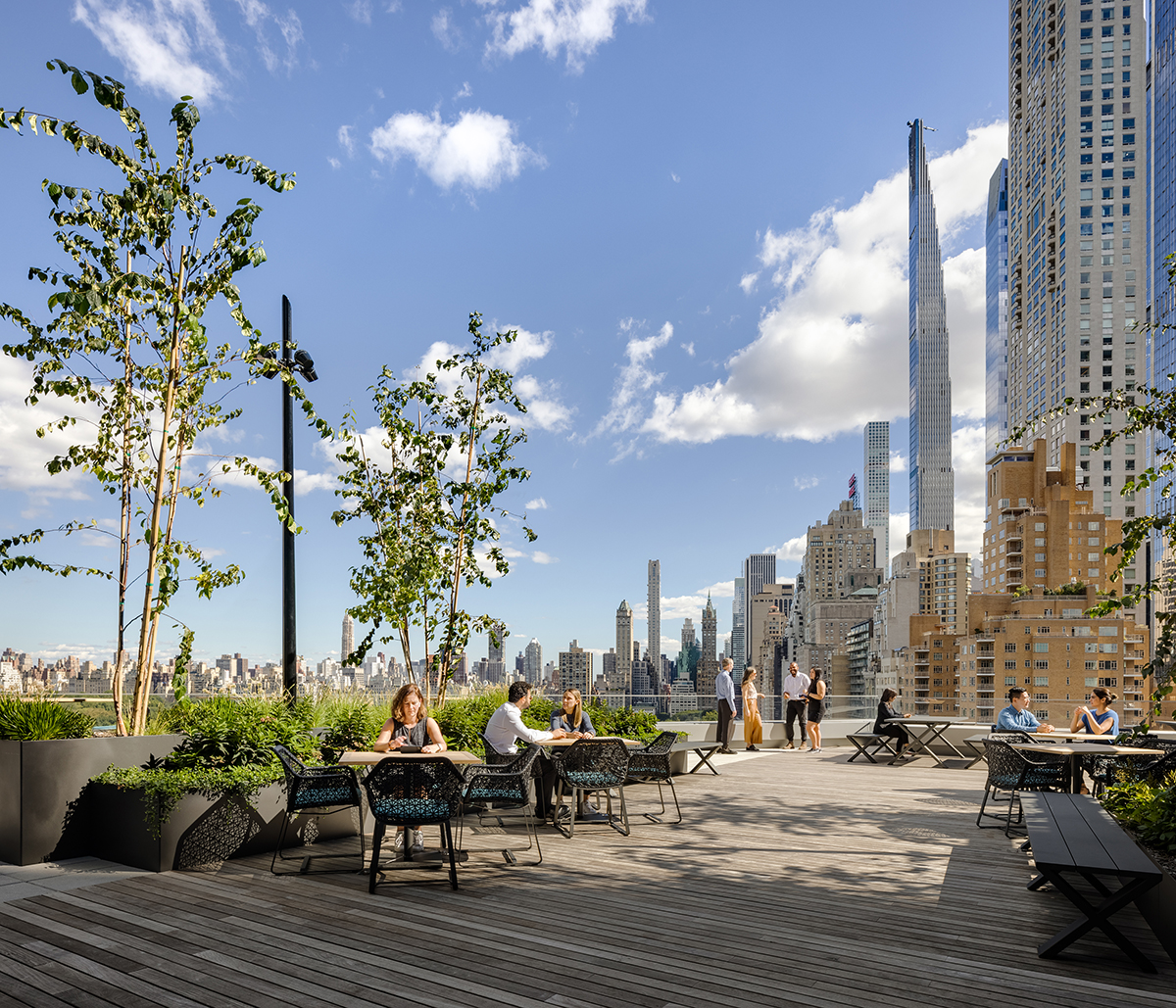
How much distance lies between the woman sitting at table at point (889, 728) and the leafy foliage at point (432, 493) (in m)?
6.30

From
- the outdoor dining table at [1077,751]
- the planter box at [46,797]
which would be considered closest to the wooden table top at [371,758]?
the planter box at [46,797]

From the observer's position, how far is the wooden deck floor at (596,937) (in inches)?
133

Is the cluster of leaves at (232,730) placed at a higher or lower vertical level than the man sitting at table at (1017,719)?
higher

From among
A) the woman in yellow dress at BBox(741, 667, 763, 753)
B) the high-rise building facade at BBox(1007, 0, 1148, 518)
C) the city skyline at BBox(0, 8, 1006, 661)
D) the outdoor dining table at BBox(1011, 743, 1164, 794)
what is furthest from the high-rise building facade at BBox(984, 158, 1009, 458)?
the outdoor dining table at BBox(1011, 743, 1164, 794)

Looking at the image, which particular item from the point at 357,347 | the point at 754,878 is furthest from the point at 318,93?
the point at 754,878

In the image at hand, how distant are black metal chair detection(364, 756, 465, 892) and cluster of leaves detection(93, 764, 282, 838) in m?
1.23

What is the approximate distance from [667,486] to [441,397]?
3897 cm

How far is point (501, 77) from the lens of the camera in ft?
39.1

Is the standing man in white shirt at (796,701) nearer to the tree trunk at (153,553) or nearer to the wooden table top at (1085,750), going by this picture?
the wooden table top at (1085,750)

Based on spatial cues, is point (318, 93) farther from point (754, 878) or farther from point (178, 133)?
point (754, 878)

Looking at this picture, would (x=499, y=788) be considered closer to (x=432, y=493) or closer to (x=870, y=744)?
(x=432, y=493)

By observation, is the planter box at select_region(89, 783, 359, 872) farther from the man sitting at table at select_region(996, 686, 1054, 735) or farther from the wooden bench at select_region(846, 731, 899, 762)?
the wooden bench at select_region(846, 731, 899, 762)

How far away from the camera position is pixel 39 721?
567 centimetres

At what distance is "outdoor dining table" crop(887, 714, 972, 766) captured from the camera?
1235cm
